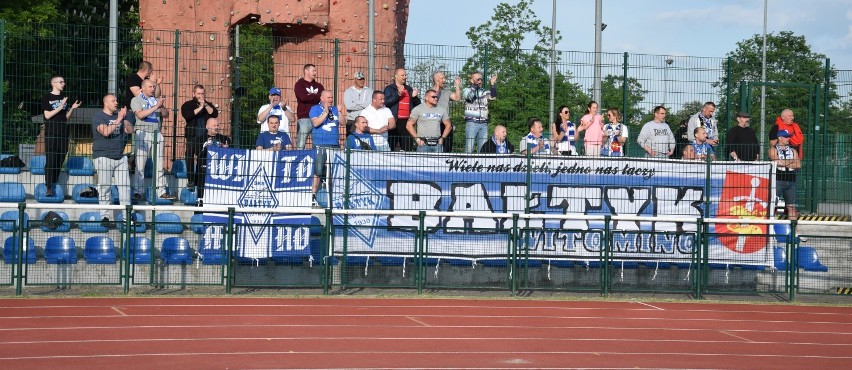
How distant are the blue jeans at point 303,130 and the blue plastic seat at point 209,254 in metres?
2.28

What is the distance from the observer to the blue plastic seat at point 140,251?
18.3 m

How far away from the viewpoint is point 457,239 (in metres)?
19.1

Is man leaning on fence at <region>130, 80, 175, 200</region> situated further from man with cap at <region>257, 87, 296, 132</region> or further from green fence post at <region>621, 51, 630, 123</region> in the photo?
green fence post at <region>621, 51, 630, 123</region>

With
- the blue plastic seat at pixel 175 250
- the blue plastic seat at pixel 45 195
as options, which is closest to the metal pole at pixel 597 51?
the blue plastic seat at pixel 175 250

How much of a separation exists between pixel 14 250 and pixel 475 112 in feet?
24.1

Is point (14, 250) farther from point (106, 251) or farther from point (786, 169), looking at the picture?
point (786, 169)

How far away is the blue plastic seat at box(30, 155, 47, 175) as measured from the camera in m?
19.2

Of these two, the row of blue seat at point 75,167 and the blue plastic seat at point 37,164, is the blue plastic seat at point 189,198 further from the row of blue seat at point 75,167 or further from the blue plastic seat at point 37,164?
the blue plastic seat at point 37,164

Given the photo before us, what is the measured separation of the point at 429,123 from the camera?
20.1m

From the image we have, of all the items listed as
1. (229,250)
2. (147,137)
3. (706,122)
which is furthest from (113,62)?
(706,122)

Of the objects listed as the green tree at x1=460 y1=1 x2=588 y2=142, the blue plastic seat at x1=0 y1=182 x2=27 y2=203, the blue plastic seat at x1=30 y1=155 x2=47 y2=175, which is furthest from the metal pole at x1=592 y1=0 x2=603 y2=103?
the blue plastic seat at x1=0 y1=182 x2=27 y2=203

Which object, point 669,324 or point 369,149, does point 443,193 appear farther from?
point 669,324

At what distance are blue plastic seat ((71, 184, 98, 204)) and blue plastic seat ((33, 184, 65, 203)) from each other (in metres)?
0.18

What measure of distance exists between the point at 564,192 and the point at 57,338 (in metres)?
8.55
